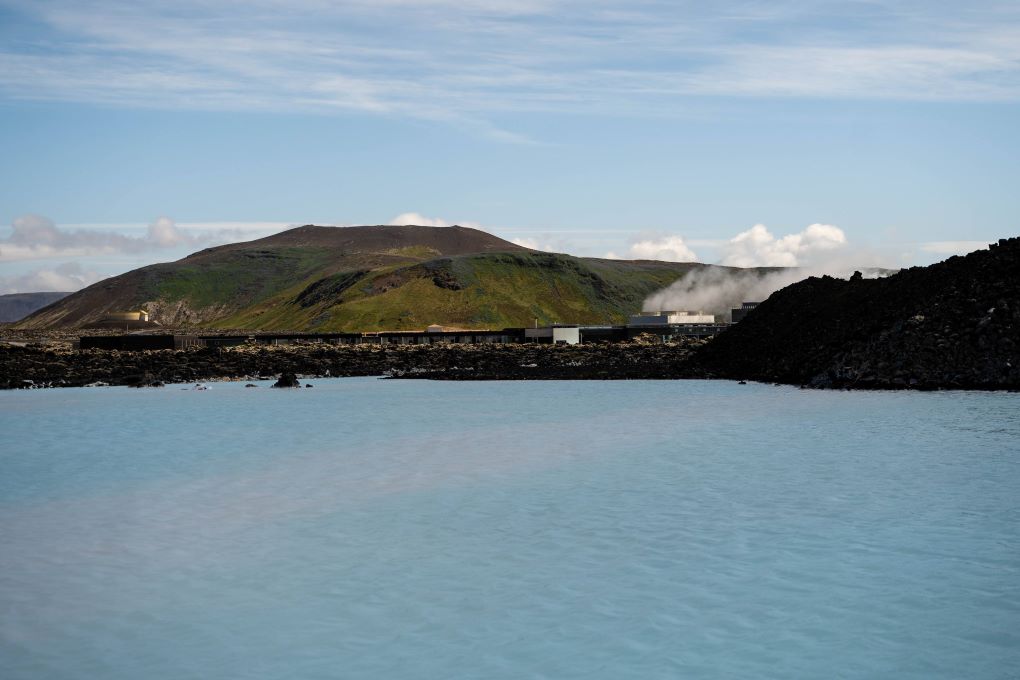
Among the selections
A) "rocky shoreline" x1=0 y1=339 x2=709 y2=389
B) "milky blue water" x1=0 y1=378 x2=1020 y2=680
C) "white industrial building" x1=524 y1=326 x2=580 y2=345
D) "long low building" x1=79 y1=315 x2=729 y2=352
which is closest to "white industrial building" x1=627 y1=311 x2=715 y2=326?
"long low building" x1=79 y1=315 x2=729 y2=352

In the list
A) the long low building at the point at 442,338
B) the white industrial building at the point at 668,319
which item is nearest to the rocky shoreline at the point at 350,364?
the long low building at the point at 442,338

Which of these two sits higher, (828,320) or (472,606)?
(828,320)

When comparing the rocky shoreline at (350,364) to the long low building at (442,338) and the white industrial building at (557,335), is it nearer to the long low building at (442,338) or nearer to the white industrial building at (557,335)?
the long low building at (442,338)

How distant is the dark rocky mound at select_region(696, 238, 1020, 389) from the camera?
1742 inches

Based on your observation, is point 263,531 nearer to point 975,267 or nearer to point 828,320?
point 975,267

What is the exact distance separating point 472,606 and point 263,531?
18.6 ft

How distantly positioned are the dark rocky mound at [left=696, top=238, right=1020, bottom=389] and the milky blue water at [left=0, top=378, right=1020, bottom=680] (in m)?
16.8

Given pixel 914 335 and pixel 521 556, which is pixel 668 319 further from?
pixel 521 556

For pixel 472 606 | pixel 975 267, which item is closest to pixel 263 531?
pixel 472 606

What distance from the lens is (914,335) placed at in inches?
1860

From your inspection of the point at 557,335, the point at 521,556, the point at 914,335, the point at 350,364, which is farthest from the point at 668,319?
the point at 521,556

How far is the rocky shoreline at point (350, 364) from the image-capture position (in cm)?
6769

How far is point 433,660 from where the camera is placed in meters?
9.34

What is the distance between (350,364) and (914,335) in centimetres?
4931
